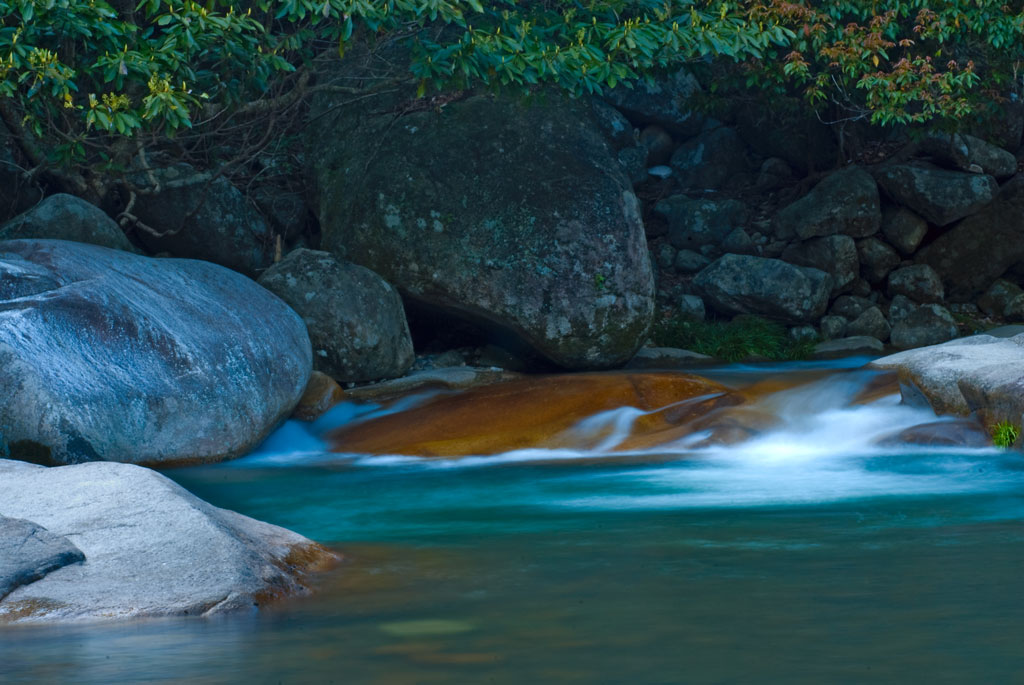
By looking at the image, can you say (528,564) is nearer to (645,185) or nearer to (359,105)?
(359,105)

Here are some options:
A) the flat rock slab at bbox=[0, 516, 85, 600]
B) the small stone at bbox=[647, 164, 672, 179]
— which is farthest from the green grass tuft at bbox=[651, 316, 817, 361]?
the flat rock slab at bbox=[0, 516, 85, 600]

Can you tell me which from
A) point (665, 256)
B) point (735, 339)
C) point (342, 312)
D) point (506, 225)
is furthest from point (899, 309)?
point (342, 312)

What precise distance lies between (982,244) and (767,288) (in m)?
3.31

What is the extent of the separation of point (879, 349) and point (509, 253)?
17.0 ft

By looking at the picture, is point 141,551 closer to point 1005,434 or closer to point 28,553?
point 28,553

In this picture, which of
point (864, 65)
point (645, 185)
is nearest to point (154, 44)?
point (864, 65)

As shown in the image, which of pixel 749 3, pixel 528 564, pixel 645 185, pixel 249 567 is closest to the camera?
pixel 249 567

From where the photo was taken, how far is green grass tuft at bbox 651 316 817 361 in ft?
46.5

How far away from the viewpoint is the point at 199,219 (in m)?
12.9

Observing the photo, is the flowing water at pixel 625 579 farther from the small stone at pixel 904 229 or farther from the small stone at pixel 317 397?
the small stone at pixel 904 229

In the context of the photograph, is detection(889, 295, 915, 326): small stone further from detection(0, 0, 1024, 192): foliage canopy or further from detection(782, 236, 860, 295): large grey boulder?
detection(0, 0, 1024, 192): foliage canopy

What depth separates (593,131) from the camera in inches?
496

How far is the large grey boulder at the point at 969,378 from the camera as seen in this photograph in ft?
27.3

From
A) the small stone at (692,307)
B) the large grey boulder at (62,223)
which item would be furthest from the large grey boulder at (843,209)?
the large grey boulder at (62,223)
